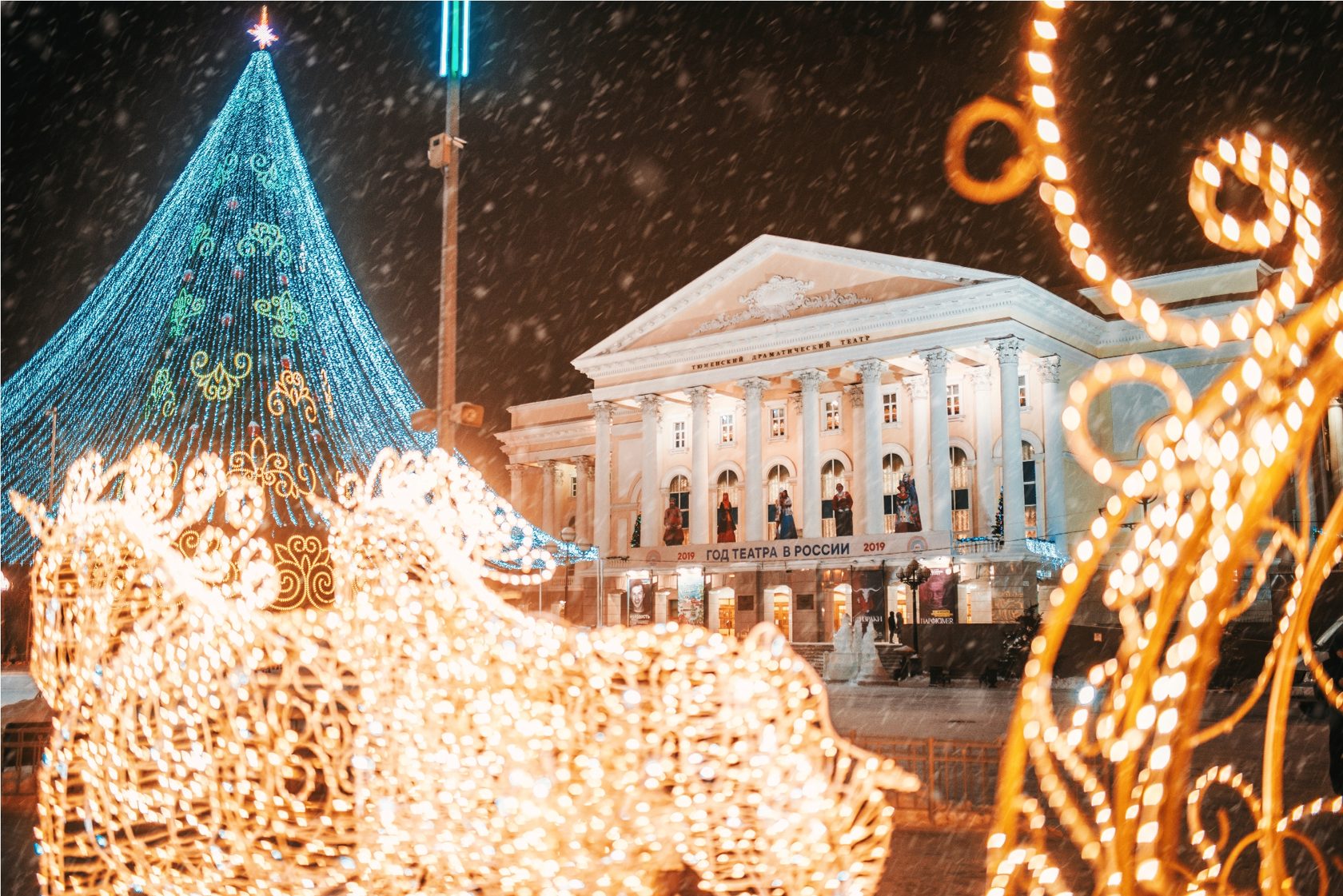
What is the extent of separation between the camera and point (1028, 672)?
234 cm

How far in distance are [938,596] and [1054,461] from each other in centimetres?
631

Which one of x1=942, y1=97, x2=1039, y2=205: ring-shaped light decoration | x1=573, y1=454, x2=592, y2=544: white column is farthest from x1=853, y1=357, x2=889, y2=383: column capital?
x1=942, y1=97, x2=1039, y2=205: ring-shaped light decoration

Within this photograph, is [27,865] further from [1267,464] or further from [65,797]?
[1267,464]

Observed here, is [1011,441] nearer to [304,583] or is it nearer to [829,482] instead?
[829,482]

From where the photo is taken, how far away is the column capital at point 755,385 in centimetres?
4094

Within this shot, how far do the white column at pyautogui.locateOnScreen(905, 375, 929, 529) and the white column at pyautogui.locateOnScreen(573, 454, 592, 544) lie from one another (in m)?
15.6

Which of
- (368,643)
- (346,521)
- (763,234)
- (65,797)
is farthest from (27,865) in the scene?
(763,234)

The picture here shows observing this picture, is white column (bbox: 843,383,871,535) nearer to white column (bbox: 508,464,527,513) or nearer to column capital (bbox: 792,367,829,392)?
column capital (bbox: 792,367,829,392)

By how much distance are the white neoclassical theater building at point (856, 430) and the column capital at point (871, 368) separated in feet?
0.20

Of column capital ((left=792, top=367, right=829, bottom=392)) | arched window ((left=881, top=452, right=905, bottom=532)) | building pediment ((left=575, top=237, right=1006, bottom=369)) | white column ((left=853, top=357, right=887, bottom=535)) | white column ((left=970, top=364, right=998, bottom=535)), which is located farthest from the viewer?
arched window ((left=881, top=452, right=905, bottom=532))

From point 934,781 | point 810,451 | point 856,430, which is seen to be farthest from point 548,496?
point 934,781

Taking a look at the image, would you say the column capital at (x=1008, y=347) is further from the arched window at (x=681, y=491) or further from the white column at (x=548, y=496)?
the white column at (x=548, y=496)

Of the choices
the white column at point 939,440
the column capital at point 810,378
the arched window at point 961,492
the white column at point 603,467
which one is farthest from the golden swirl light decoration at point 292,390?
the white column at point 603,467

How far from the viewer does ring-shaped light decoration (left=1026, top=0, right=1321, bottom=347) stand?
2219mm
